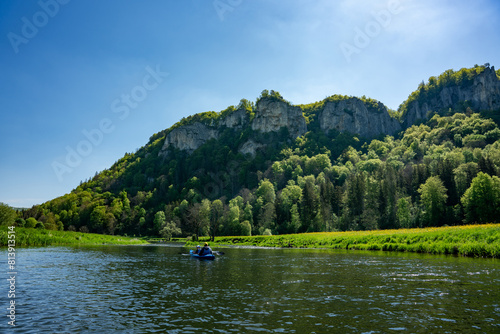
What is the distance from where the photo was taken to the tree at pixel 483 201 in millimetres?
68312

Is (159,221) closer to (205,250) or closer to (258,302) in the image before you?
(205,250)

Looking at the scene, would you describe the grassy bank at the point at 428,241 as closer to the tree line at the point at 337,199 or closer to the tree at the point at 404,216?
the tree line at the point at 337,199

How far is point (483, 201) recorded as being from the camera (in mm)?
70688

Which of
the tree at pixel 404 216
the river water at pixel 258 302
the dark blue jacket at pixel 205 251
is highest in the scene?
the tree at pixel 404 216

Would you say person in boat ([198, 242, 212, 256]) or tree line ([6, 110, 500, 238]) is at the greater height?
tree line ([6, 110, 500, 238])

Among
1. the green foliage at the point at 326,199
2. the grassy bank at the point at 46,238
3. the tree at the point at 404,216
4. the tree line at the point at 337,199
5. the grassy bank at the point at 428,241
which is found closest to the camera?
the grassy bank at the point at 428,241

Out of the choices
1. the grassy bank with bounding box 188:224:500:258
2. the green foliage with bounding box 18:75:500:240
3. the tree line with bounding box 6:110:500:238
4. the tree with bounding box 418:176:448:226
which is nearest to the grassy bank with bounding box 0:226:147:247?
the tree line with bounding box 6:110:500:238

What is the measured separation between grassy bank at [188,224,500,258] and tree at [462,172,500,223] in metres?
21.4

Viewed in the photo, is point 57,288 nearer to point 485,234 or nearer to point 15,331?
point 15,331

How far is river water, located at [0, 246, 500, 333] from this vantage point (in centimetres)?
1255

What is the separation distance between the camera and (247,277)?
83.3 ft

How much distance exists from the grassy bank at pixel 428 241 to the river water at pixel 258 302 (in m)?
13.2

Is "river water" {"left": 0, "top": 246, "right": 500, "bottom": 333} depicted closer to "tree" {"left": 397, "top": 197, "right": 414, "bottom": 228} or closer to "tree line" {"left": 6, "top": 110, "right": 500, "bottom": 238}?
"tree line" {"left": 6, "top": 110, "right": 500, "bottom": 238}

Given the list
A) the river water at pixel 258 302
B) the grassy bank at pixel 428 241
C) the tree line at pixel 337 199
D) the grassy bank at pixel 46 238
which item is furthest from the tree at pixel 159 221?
the river water at pixel 258 302
